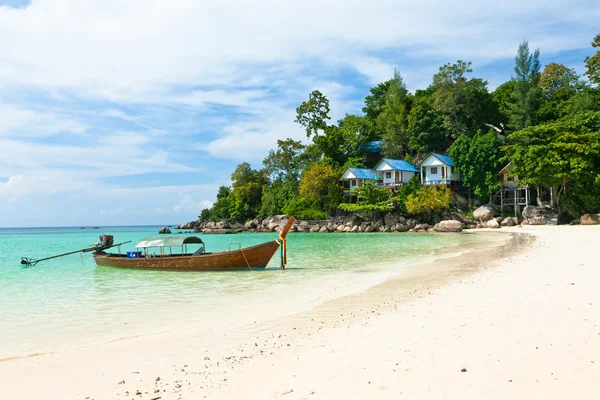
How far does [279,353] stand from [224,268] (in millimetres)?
12190

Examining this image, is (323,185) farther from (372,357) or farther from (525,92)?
(372,357)

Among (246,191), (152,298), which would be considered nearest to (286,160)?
(246,191)

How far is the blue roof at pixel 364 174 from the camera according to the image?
2044 inches

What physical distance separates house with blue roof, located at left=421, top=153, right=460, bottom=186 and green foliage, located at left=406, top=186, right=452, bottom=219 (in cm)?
185

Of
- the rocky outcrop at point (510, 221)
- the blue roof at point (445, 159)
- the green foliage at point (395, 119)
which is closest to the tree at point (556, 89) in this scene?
the blue roof at point (445, 159)

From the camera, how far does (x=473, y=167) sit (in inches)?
1764

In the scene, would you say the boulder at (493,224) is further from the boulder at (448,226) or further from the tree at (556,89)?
the tree at (556,89)

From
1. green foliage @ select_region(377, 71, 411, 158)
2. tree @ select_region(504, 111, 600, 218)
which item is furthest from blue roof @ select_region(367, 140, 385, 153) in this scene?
tree @ select_region(504, 111, 600, 218)

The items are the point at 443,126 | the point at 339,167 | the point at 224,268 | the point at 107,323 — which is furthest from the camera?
the point at 339,167

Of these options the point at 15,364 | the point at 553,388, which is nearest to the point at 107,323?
the point at 15,364

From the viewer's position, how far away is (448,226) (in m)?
41.4

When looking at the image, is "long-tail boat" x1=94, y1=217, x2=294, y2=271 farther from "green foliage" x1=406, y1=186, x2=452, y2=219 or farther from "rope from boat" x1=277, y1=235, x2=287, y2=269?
"green foliage" x1=406, y1=186, x2=452, y2=219

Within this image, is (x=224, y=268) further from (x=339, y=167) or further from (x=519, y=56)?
(x=519, y=56)

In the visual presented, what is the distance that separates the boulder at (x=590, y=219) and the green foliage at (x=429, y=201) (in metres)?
12.2
